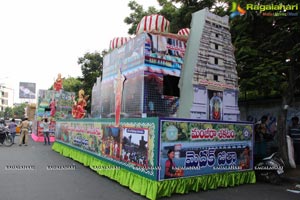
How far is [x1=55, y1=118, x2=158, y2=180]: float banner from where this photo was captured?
585cm

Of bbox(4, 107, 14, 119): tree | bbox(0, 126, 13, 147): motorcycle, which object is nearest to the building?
bbox(4, 107, 14, 119): tree

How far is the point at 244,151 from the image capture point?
299 inches

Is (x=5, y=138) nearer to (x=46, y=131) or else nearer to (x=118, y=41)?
(x=46, y=131)

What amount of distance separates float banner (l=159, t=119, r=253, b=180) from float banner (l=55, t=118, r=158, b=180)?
0.26m

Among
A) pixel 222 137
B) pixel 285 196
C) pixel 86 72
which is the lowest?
pixel 285 196

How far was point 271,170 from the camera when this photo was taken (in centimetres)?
729

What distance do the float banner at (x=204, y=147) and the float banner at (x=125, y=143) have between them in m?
0.26

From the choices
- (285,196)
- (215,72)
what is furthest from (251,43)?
(285,196)

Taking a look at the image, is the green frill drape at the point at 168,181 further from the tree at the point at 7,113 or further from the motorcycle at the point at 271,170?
the tree at the point at 7,113

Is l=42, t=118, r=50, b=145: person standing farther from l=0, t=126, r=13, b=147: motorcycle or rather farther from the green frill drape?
the green frill drape

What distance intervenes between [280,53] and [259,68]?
1125mm

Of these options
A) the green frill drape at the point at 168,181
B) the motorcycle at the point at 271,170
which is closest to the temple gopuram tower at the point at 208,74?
the motorcycle at the point at 271,170

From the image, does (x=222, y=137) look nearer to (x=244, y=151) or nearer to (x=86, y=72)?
(x=244, y=151)

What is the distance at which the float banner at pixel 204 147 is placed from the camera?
5.86 meters
